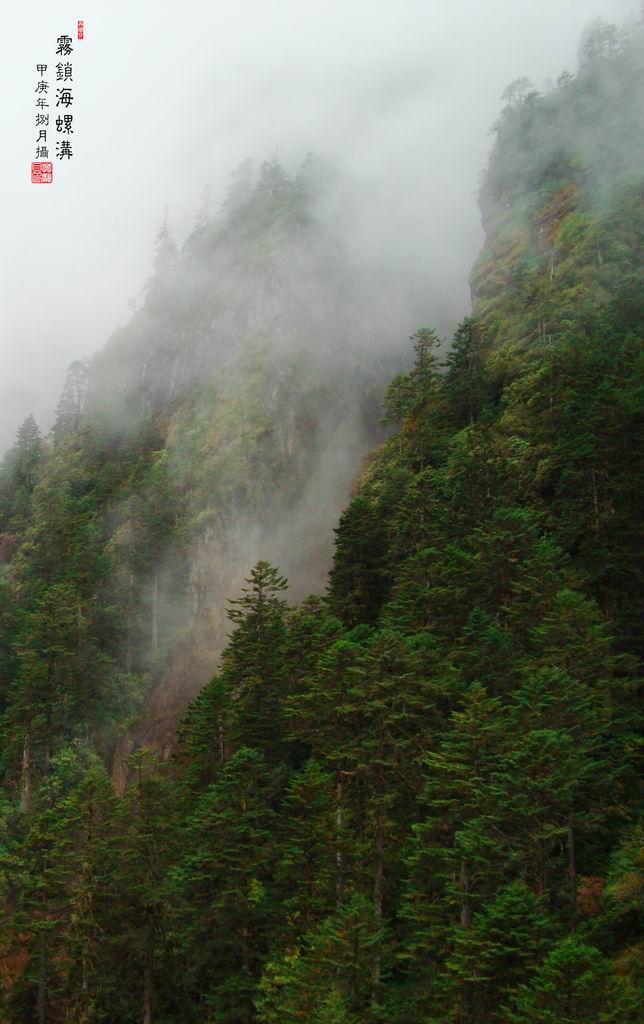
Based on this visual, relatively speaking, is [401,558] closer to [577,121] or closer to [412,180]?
[577,121]

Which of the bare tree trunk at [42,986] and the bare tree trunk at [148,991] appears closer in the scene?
the bare tree trunk at [148,991]

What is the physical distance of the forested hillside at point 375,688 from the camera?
69.8 ft

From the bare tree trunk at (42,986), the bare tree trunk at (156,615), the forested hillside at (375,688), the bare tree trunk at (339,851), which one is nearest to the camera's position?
the forested hillside at (375,688)

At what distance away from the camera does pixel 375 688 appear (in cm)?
2673

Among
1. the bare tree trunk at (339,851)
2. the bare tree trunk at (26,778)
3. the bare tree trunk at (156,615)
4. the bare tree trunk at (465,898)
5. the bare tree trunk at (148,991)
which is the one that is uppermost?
the bare tree trunk at (156,615)

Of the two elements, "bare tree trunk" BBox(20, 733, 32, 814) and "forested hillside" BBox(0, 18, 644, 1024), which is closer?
"forested hillside" BBox(0, 18, 644, 1024)

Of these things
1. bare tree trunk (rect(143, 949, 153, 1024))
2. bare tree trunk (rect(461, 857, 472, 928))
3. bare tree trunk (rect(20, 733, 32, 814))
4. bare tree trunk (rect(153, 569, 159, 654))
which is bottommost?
bare tree trunk (rect(143, 949, 153, 1024))

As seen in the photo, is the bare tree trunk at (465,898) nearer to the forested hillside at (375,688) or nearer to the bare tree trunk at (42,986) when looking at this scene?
the forested hillside at (375,688)

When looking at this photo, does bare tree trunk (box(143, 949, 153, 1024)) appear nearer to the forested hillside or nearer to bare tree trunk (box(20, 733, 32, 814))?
the forested hillside

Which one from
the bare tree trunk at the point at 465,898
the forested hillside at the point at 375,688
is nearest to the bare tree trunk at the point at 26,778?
the forested hillside at the point at 375,688

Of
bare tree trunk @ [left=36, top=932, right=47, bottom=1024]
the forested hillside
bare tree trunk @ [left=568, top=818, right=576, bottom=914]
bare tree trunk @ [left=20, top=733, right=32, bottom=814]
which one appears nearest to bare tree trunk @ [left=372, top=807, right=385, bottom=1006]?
the forested hillside

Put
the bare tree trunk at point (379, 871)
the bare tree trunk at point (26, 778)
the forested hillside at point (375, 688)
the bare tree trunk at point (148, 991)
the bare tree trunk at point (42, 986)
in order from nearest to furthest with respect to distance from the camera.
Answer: the forested hillside at point (375, 688)
the bare tree trunk at point (379, 871)
the bare tree trunk at point (148, 991)
the bare tree trunk at point (42, 986)
the bare tree trunk at point (26, 778)

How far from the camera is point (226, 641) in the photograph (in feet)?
192

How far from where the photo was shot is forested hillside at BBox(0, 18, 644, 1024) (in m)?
21.3
